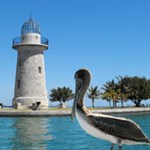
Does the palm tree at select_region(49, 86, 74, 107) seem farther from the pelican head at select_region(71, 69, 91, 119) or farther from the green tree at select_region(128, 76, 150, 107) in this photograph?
the pelican head at select_region(71, 69, 91, 119)

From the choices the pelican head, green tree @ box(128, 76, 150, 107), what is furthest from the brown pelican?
green tree @ box(128, 76, 150, 107)

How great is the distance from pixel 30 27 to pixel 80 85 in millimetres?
54655

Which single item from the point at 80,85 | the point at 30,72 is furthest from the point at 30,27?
the point at 80,85

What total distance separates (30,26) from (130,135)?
2166 inches

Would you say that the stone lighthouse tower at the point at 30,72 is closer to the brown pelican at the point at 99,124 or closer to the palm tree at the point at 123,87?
the palm tree at the point at 123,87

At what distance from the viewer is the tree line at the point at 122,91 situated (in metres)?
82.1

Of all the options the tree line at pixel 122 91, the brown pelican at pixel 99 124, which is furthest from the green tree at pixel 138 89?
the brown pelican at pixel 99 124

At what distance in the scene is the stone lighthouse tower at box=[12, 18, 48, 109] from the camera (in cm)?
5700

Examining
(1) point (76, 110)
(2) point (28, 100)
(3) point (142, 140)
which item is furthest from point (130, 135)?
(2) point (28, 100)

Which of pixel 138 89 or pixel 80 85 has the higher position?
pixel 138 89

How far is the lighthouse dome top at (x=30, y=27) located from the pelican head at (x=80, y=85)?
53.4 metres

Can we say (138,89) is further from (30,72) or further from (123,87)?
(30,72)

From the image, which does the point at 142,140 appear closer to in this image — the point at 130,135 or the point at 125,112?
the point at 130,135

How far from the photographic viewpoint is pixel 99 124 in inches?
271
